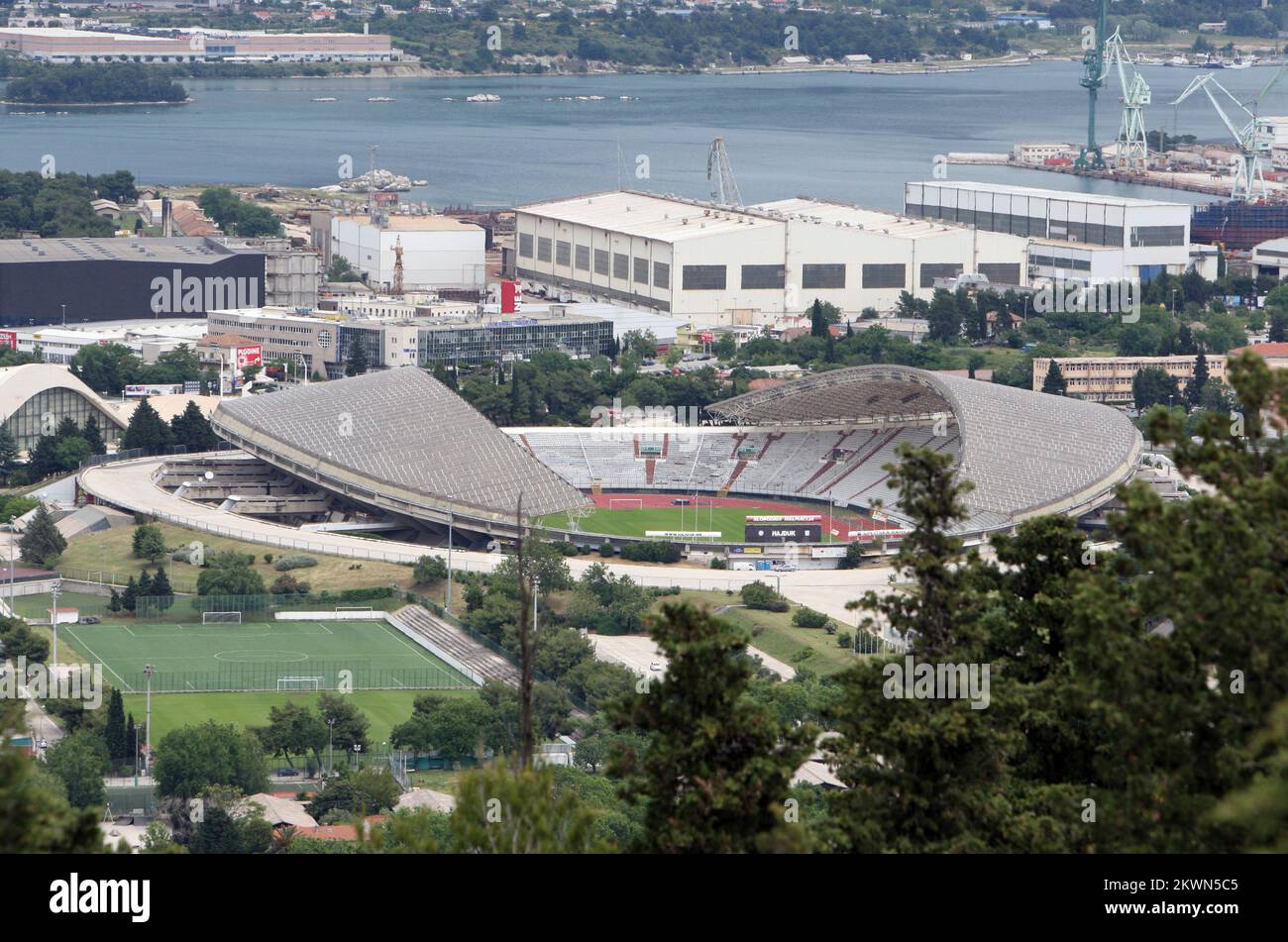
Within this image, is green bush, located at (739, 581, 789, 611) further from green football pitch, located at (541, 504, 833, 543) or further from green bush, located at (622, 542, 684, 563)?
green football pitch, located at (541, 504, 833, 543)

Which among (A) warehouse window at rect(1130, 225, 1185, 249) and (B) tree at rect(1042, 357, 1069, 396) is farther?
(A) warehouse window at rect(1130, 225, 1185, 249)

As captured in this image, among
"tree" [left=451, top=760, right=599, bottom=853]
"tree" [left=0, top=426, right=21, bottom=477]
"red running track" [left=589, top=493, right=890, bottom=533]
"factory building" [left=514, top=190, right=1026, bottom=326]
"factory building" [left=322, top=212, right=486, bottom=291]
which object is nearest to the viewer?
"tree" [left=451, top=760, right=599, bottom=853]

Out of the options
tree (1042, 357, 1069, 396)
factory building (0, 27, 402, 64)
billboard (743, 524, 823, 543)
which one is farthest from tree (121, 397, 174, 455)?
factory building (0, 27, 402, 64)

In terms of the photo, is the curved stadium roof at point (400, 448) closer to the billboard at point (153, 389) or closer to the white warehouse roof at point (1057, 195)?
the billboard at point (153, 389)

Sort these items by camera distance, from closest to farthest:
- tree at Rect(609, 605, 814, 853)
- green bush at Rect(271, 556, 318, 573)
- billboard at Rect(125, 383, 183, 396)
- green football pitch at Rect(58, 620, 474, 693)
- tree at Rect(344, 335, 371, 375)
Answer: tree at Rect(609, 605, 814, 853), green football pitch at Rect(58, 620, 474, 693), green bush at Rect(271, 556, 318, 573), billboard at Rect(125, 383, 183, 396), tree at Rect(344, 335, 371, 375)

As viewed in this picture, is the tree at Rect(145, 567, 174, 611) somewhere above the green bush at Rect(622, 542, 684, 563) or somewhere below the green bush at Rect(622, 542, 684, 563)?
above

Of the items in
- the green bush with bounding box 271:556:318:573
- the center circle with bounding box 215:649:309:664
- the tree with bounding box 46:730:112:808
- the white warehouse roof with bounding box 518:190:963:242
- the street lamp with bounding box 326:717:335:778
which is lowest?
the green bush with bounding box 271:556:318:573

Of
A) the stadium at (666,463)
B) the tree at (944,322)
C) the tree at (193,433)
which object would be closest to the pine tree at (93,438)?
the tree at (193,433)

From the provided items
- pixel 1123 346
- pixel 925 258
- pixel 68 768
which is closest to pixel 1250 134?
pixel 925 258
